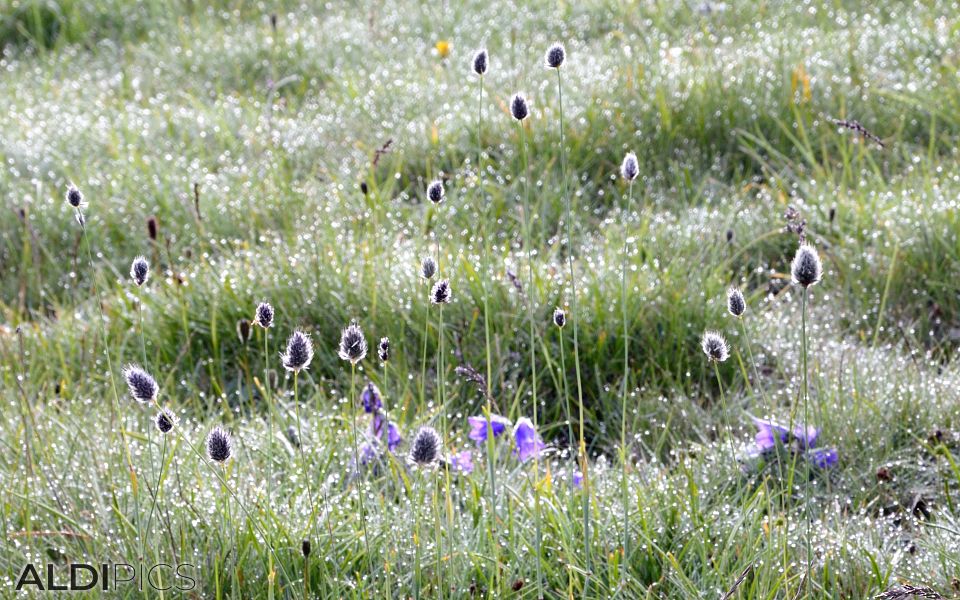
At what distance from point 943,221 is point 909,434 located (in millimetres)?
962

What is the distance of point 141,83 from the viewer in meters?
5.53

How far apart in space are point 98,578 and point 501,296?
1451mm

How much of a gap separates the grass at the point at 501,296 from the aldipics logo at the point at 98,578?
0.12ft

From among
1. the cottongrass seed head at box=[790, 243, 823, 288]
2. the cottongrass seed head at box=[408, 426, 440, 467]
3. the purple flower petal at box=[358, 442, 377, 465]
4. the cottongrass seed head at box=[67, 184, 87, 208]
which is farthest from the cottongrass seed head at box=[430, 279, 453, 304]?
the purple flower petal at box=[358, 442, 377, 465]

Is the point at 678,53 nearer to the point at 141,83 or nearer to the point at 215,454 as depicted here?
the point at 141,83

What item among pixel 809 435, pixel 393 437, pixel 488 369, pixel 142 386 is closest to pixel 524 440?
pixel 393 437

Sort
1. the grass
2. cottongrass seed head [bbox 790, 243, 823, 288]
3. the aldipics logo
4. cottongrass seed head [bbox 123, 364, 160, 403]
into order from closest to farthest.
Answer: cottongrass seed head [bbox 790, 243, 823, 288], cottongrass seed head [bbox 123, 364, 160, 403], the aldipics logo, the grass

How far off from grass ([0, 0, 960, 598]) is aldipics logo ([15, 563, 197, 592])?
36 millimetres

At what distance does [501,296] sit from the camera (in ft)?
9.97

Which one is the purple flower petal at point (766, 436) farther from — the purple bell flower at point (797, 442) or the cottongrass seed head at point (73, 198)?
the cottongrass seed head at point (73, 198)

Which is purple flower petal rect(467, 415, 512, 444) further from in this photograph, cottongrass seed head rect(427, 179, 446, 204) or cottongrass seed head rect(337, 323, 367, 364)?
cottongrass seed head rect(337, 323, 367, 364)

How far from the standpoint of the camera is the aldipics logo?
1.89m

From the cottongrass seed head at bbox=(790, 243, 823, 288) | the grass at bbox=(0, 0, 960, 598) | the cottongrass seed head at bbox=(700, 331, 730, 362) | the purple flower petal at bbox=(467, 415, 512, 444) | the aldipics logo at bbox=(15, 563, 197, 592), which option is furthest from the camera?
the purple flower petal at bbox=(467, 415, 512, 444)

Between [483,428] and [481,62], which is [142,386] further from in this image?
[483,428]
